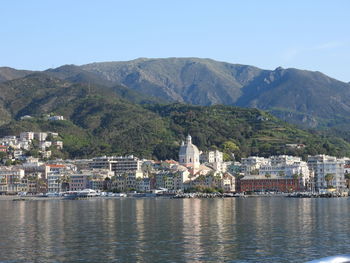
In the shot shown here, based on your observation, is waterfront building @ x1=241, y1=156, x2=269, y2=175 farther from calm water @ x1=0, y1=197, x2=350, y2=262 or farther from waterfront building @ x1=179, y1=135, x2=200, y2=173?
calm water @ x1=0, y1=197, x2=350, y2=262

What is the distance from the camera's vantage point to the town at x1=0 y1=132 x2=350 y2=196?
17075 centimetres

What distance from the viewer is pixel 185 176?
17700 cm

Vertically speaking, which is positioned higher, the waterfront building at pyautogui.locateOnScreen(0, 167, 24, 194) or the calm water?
the waterfront building at pyautogui.locateOnScreen(0, 167, 24, 194)

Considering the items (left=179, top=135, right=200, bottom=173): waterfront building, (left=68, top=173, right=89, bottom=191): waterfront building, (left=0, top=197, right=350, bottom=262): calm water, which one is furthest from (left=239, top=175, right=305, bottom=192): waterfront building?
(left=0, top=197, right=350, bottom=262): calm water

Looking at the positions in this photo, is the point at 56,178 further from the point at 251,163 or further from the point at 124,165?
the point at 251,163

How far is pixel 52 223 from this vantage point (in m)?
69.4

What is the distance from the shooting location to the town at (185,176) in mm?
170750

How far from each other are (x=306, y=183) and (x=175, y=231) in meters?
121

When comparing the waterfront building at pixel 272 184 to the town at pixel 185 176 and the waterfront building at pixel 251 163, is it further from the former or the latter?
the waterfront building at pixel 251 163

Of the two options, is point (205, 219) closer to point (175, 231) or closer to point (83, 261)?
point (175, 231)

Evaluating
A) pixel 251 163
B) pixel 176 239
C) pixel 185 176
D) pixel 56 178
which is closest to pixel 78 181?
pixel 56 178

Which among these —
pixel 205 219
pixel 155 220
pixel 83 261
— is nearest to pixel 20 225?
pixel 155 220

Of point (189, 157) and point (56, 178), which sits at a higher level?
point (189, 157)

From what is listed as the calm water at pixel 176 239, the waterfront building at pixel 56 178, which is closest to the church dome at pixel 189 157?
the waterfront building at pixel 56 178
